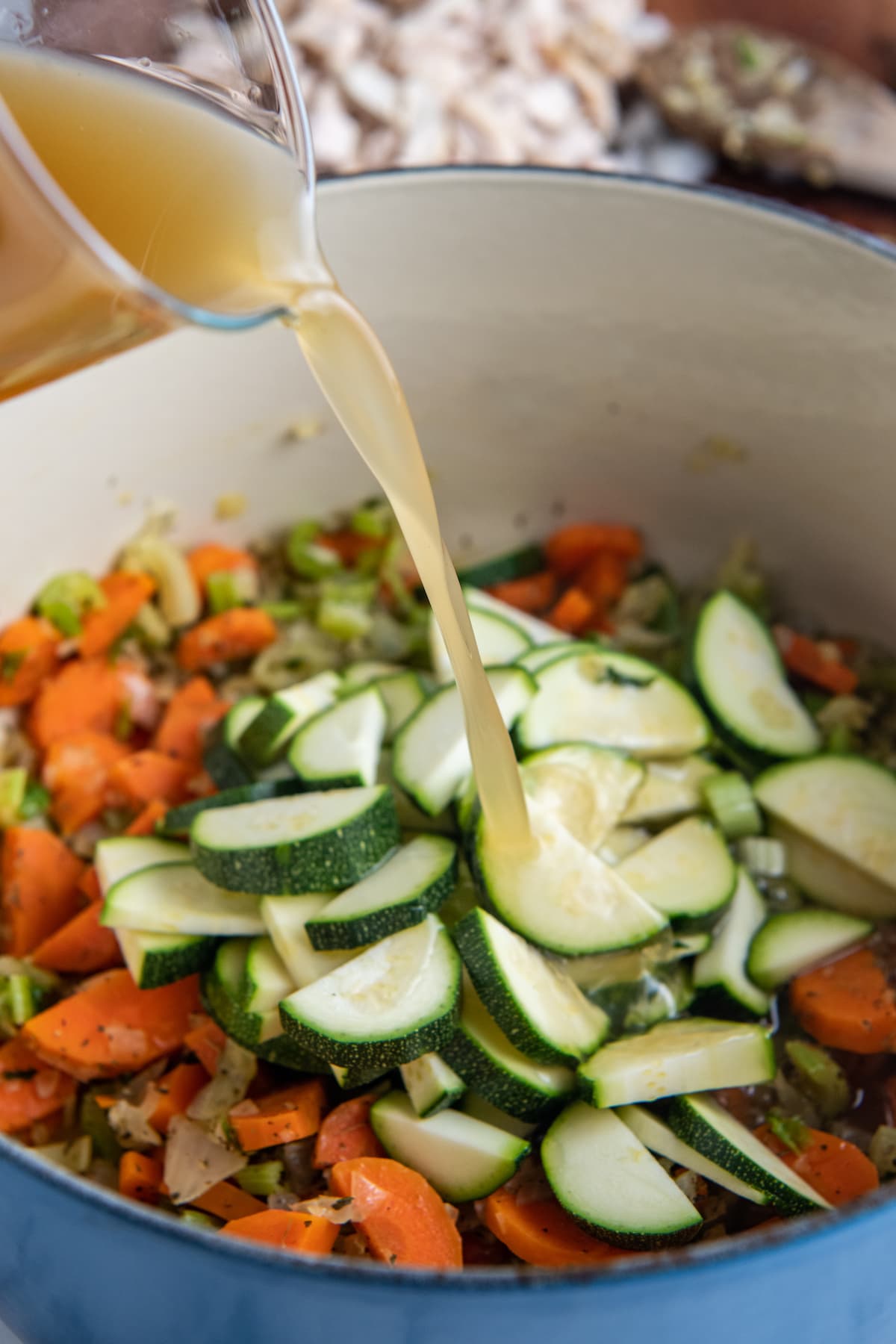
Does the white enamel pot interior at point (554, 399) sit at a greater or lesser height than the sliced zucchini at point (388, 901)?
greater

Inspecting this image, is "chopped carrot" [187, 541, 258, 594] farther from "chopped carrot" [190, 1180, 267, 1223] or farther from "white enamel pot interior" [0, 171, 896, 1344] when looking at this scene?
"chopped carrot" [190, 1180, 267, 1223]

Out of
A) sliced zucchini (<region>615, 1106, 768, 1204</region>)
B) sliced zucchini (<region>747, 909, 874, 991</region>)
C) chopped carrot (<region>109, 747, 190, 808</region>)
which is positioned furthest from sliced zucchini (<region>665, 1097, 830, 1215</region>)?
chopped carrot (<region>109, 747, 190, 808</region>)

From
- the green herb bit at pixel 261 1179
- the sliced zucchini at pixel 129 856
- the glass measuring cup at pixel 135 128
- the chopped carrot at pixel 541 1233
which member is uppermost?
the glass measuring cup at pixel 135 128

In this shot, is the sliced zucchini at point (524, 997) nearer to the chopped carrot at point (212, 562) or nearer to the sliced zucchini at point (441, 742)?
the sliced zucchini at point (441, 742)

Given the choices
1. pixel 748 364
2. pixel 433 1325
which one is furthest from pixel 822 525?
pixel 433 1325

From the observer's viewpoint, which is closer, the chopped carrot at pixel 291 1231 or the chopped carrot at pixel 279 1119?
the chopped carrot at pixel 291 1231

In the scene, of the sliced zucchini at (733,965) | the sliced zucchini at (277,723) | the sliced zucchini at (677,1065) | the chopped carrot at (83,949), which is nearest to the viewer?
the sliced zucchini at (677,1065)

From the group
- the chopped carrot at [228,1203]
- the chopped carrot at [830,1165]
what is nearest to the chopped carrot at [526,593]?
the chopped carrot at [830,1165]
